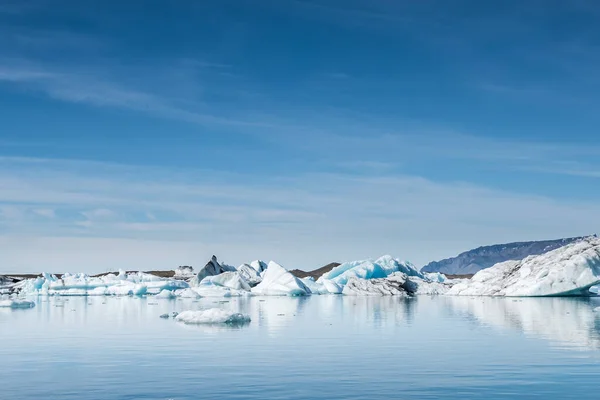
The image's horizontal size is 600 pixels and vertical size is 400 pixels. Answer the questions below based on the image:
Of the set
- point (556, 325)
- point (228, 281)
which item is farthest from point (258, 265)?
point (556, 325)

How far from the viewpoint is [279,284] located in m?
62.7

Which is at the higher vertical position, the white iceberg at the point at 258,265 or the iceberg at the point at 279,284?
the white iceberg at the point at 258,265

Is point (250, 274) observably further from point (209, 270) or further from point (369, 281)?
point (369, 281)

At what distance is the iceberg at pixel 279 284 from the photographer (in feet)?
204

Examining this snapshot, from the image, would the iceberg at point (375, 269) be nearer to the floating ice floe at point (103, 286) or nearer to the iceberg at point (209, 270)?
the iceberg at point (209, 270)

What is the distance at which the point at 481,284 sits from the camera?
54.7 m

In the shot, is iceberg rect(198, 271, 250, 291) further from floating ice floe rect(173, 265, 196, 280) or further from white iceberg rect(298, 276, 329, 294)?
floating ice floe rect(173, 265, 196, 280)

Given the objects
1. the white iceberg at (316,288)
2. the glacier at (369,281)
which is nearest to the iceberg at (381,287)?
the glacier at (369,281)

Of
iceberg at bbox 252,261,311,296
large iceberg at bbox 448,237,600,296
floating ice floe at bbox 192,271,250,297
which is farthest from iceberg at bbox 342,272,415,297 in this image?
large iceberg at bbox 448,237,600,296

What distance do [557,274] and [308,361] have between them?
1376 inches

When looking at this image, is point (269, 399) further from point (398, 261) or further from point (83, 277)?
point (83, 277)

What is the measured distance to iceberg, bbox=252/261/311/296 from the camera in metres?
62.2

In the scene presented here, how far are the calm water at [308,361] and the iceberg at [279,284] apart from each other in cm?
3565

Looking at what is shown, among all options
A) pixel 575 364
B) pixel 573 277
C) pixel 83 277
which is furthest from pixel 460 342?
pixel 83 277
